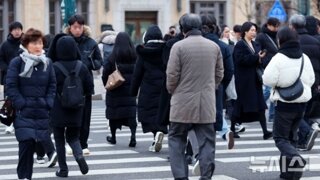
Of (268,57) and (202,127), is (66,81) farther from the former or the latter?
(268,57)

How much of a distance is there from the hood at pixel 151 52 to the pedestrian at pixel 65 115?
5.91ft

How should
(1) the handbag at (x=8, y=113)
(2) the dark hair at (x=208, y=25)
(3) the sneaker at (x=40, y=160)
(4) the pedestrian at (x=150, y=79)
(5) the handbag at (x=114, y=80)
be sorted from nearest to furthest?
(1) the handbag at (x=8, y=113), (2) the dark hair at (x=208, y=25), (3) the sneaker at (x=40, y=160), (4) the pedestrian at (x=150, y=79), (5) the handbag at (x=114, y=80)

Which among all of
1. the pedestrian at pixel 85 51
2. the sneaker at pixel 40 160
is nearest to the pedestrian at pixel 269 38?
the pedestrian at pixel 85 51

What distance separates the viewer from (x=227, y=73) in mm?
12914

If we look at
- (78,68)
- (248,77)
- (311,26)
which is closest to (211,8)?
(248,77)

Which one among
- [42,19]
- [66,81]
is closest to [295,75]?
[66,81]

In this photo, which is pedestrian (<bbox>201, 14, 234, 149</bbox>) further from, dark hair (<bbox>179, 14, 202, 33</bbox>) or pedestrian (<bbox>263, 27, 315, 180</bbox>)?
dark hair (<bbox>179, 14, 202, 33</bbox>)

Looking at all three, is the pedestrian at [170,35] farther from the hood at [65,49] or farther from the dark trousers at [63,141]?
the dark trousers at [63,141]

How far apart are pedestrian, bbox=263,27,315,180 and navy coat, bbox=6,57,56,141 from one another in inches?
104

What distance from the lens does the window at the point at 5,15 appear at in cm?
3228

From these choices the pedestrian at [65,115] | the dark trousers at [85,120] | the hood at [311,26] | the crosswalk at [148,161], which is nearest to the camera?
the pedestrian at [65,115]

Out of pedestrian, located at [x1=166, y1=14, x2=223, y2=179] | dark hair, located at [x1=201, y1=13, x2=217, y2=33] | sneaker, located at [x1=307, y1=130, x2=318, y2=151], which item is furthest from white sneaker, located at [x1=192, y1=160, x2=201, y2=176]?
sneaker, located at [x1=307, y1=130, x2=318, y2=151]

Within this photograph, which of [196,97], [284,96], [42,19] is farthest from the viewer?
[42,19]

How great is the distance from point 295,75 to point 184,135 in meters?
1.71
